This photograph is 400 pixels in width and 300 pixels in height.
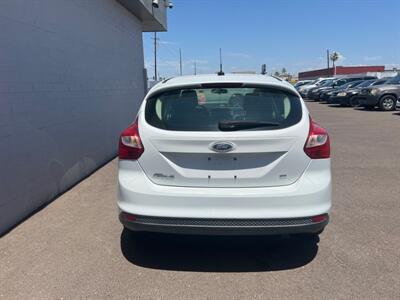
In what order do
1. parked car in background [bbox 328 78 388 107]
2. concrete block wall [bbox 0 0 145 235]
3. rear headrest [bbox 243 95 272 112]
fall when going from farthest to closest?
parked car in background [bbox 328 78 388 107] → concrete block wall [bbox 0 0 145 235] → rear headrest [bbox 243 95 272 112]

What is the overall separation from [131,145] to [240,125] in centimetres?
96

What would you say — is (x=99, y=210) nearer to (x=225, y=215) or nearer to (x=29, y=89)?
(x=29, y=89)

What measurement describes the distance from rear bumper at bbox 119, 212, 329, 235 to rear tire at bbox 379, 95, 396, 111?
18187 millimetres

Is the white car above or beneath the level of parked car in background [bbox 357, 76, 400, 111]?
beneath

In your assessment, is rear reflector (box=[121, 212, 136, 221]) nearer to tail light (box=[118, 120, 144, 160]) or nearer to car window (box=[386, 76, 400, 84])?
tail light (box=[118, 120, 144, 160])

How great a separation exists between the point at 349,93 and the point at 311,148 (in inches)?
854

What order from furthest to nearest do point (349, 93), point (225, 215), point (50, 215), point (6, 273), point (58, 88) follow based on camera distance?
point (349, 93) → point (58, 88) → point (50, 215) → point (6, 273) → point (225, 215)

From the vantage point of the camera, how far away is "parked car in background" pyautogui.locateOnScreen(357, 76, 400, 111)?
1923 centimetres

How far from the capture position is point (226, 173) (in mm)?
3316

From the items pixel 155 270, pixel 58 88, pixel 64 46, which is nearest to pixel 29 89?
pixel 58 88

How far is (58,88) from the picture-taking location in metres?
6.16

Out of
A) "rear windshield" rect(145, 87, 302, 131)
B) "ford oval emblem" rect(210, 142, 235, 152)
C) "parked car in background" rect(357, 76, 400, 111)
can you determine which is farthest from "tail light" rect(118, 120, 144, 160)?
Result: "parked car in background" rect(357, 76, 400, 111)

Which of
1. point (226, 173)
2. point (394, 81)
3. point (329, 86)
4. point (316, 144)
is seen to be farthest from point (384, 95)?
point (226, 173)

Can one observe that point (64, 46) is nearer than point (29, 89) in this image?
No
